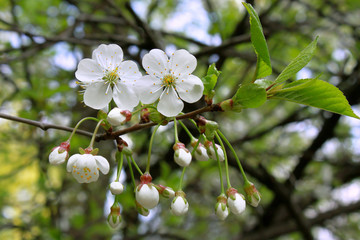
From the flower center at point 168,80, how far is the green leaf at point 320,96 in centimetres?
49

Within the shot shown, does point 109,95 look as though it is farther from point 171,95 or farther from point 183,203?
point 183,203

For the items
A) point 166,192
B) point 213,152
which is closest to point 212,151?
point 213,152

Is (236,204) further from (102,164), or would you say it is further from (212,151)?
(102,164)

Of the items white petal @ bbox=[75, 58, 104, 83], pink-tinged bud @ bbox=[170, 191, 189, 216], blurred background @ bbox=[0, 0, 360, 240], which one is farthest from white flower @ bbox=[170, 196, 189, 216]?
blurred background @ bbox=[0, 0, 360, 240]

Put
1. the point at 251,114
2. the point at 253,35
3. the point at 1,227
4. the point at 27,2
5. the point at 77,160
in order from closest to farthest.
Result: the point at 253,35 → the point at 77,160 → the point at 1,227 → the point at 27,2 → the point at 251,114

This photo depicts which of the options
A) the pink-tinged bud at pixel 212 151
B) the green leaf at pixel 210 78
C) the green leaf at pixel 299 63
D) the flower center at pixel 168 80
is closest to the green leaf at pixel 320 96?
the green leaf at pixel 299 63

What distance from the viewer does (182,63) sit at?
1289 mm

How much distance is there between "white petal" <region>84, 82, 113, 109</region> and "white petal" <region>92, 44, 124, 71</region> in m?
0.09

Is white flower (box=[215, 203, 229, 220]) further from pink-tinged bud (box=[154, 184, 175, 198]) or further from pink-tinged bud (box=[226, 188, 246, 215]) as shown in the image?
pink-tinged bud (box=[154, 184, 175, 198])

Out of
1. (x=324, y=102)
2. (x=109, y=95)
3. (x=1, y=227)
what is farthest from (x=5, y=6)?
(x=324, y=102)

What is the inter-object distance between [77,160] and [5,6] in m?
3.78

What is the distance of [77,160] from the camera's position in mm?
1157

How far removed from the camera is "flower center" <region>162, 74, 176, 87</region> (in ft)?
4.36

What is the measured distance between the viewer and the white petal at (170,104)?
3.84ft
